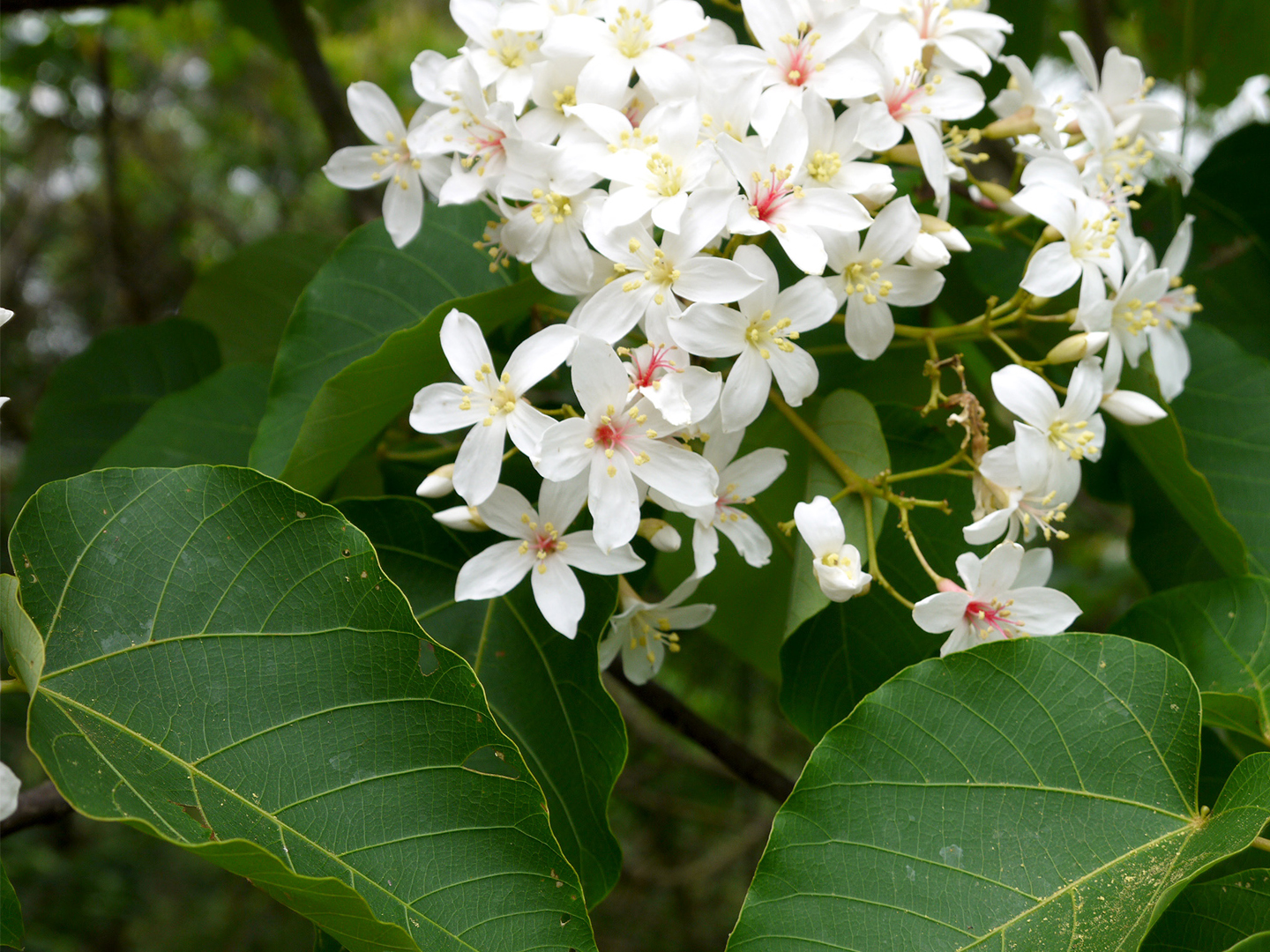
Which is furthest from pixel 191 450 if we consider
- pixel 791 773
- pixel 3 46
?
pixel 3 46

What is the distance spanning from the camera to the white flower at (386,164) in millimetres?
1168

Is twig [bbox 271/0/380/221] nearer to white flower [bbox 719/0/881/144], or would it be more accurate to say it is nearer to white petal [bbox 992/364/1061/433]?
white flower [bbox 719/0/881/144]

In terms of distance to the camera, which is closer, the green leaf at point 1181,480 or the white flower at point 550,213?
the white flower at point 550,213

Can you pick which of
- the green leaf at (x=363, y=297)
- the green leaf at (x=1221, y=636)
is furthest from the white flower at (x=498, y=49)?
the green leaf at (x=1221, y=636)

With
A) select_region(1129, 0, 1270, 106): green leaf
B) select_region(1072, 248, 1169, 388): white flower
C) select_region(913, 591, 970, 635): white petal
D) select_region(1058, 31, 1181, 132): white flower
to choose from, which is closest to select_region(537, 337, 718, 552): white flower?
select_region(913, 591, 970, 635): white petal

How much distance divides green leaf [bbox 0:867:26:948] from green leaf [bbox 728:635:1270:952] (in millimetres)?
543

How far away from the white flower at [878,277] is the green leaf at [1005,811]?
33 centimetres

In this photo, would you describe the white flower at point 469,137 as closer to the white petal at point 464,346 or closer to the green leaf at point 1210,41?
the white petal at point 464,346

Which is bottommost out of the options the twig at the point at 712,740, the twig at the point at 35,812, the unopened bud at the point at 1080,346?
the twig at the point at 712,740

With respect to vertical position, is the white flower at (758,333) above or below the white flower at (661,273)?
below

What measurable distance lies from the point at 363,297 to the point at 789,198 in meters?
0.56

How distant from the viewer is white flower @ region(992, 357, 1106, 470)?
0.95m

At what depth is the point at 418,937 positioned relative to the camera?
756 millimetres

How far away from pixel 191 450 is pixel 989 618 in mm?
1030
